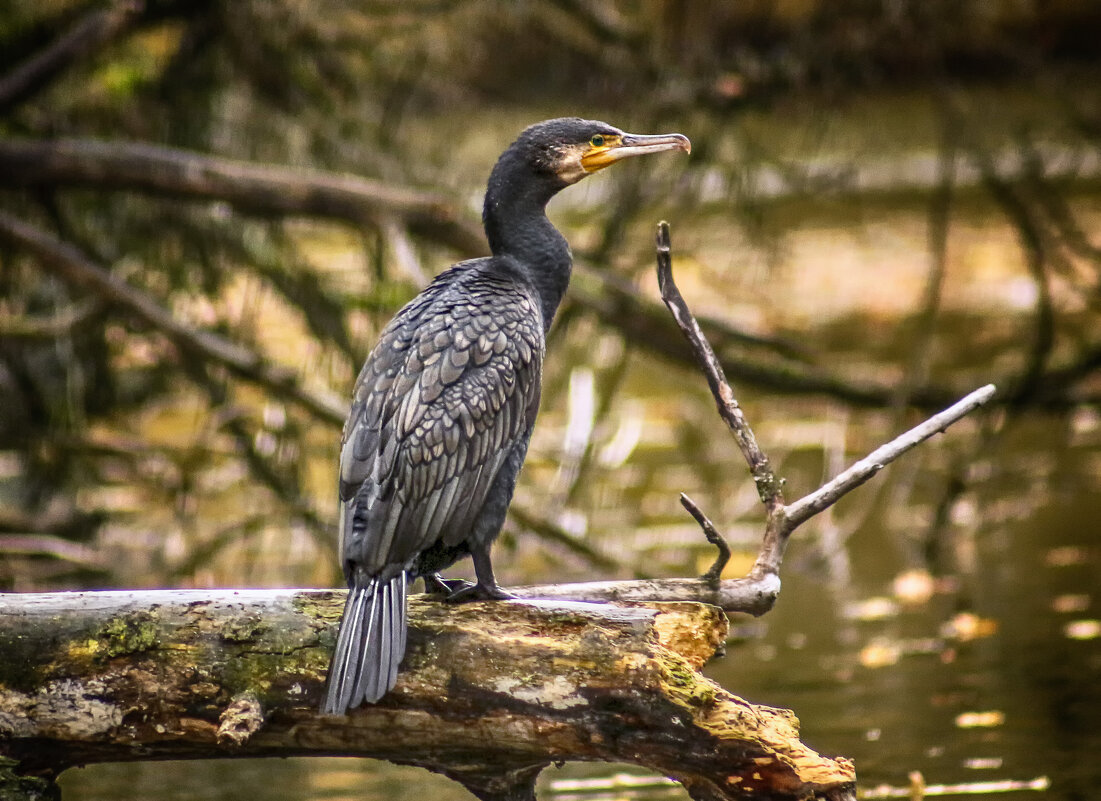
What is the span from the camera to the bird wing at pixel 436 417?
Answer: 3031 millimetres

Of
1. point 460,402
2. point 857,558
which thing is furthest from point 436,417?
point 857,558

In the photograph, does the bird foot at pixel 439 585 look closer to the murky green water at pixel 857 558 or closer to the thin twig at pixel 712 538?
the thin twig at pixel 712 538

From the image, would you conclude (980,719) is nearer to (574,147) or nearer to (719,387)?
(719,387)

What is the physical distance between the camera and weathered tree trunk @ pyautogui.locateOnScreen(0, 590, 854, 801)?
2.75 m

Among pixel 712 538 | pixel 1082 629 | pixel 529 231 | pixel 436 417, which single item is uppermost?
pixel 529 231

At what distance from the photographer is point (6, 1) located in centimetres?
603

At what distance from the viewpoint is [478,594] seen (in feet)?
10.0

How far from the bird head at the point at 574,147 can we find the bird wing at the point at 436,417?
0.35 m

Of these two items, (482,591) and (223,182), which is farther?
(223,182)

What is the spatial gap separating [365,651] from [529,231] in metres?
1.30

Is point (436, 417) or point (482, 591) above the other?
point (436, 417)

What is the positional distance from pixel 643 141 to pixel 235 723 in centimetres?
175

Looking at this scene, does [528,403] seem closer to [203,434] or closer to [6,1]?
[203,434]

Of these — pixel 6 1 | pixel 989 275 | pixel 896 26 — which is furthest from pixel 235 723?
pixel 989 275
